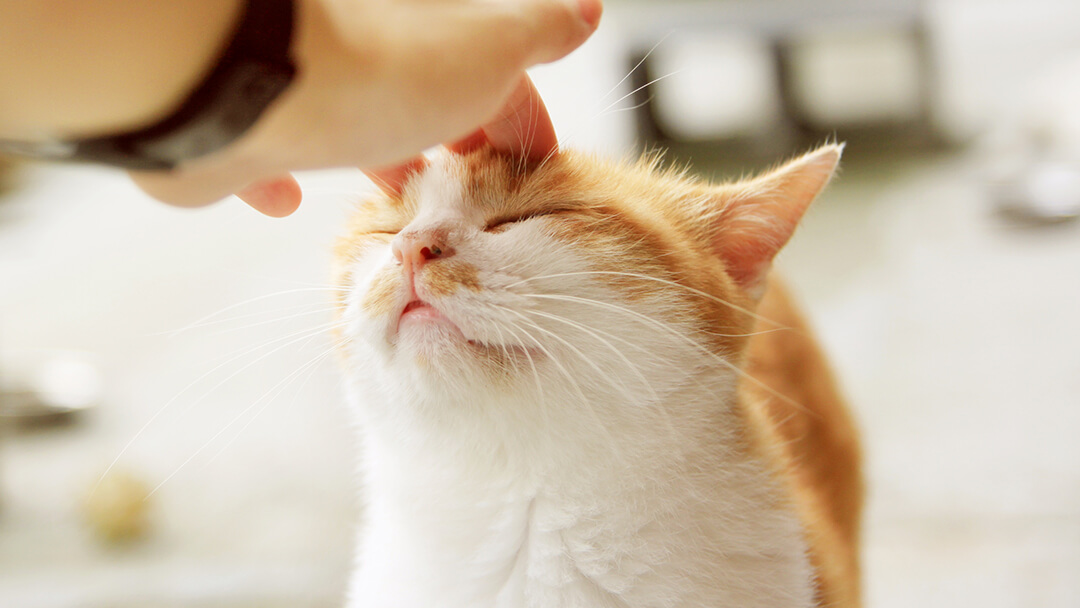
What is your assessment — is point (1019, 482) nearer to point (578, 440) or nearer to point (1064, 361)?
point (1064, 361)

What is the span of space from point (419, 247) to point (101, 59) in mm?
258

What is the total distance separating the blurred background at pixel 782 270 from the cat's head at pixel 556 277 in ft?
0.29

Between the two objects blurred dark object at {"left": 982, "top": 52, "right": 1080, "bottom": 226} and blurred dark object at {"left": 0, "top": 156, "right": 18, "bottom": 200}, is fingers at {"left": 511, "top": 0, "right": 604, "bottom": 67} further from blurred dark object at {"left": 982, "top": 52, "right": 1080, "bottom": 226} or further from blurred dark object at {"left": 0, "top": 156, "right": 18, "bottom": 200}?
blurred dark object at {"left": 982, "top": 52, "right": 1080, "bottom": 226}

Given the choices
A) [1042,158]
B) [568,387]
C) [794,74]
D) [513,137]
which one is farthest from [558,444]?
[794,74]

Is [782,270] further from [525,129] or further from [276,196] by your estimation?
[276,196]

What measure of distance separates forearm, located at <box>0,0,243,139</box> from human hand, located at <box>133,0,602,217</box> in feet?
0.15

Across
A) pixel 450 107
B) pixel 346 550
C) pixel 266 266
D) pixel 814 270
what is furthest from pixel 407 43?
pixel 814 270

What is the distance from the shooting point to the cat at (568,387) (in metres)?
0.66

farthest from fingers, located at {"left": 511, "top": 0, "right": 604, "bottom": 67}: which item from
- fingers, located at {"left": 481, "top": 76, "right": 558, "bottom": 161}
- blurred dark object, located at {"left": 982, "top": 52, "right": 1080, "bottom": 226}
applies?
blurred dark object, located at {"left": 982, "top": 52, "right": 1080, "bottom": 226}


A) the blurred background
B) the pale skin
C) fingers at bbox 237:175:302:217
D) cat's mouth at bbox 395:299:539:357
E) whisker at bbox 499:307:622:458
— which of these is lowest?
whisker at bbox 499:307:622:458

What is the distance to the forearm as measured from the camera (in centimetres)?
42

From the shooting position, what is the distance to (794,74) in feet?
12.5

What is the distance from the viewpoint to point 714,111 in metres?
4.15

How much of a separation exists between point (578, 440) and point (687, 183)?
0.97 feet
